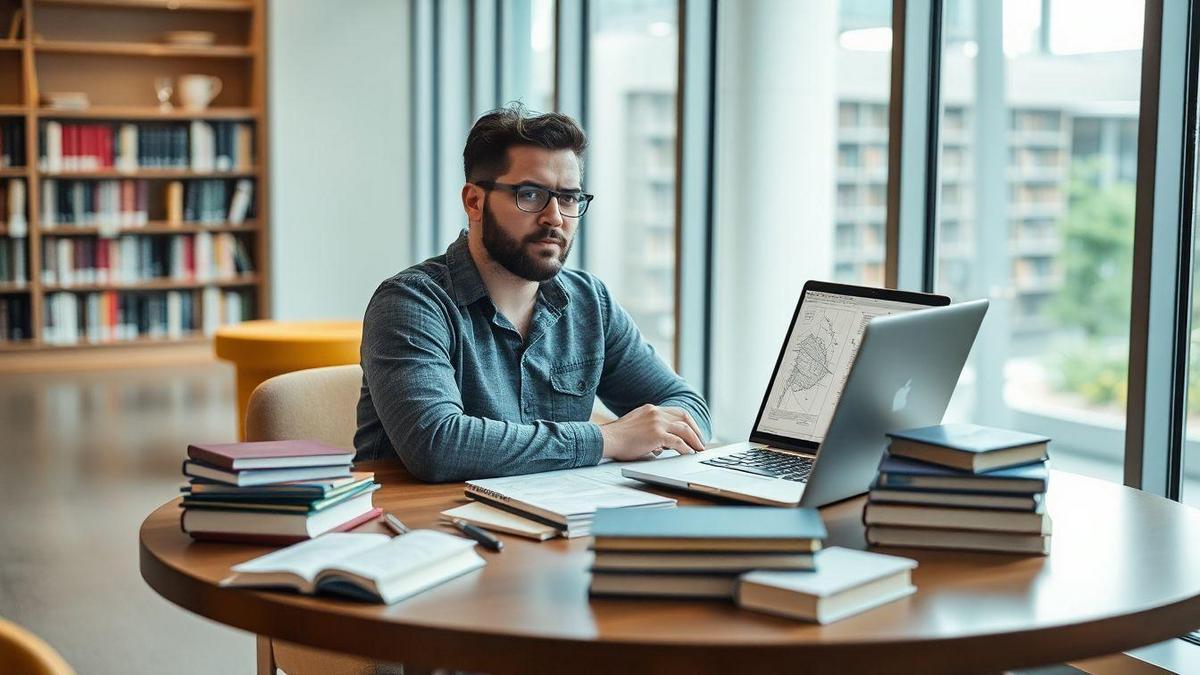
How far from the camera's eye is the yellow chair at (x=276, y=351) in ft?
14.5

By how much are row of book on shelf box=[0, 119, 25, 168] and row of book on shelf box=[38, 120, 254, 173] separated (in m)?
0.10

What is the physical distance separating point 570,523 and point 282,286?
5988mm

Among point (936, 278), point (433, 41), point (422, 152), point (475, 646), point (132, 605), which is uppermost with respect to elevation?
point (433, 41)

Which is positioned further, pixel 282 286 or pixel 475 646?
pixel 282 286

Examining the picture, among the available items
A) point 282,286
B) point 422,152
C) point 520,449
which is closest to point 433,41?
point 422,152

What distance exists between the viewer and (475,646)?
1205 mm

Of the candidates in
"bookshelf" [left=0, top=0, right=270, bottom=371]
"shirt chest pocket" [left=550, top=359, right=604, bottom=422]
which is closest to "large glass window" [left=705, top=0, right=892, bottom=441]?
"shirt chest pocket" [left=550, top=359, right=604, bottom=422]

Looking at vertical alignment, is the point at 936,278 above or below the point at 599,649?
above

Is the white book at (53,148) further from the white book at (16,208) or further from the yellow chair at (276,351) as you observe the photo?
the yellow chair at (276,351)

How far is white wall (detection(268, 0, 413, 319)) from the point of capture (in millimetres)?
7074

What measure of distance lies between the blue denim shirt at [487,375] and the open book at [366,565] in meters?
0.41

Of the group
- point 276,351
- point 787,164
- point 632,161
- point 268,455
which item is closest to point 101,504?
point 276,351

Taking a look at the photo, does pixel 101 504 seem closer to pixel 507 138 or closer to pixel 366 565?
pixel 507 138

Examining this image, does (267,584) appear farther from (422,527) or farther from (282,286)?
(282,286)
